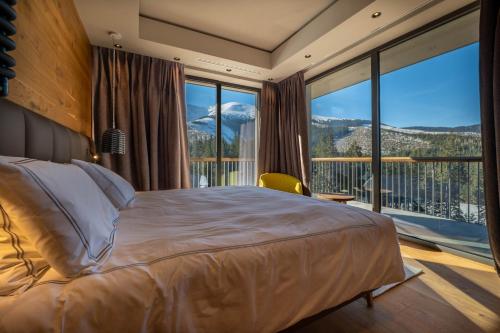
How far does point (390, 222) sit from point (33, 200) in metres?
1.66

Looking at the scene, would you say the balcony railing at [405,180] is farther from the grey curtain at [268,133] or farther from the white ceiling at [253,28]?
the white ceiling at [253,28]

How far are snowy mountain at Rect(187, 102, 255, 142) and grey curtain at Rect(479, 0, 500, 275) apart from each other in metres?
3.37

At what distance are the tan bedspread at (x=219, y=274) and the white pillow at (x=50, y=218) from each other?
62 mm

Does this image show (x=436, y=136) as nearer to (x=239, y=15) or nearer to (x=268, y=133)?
(x=268, y=133)

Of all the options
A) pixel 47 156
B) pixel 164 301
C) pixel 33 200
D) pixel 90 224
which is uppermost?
pixel 47 156

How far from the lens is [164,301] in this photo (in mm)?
702

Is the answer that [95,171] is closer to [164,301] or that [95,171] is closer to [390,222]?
[164,301]

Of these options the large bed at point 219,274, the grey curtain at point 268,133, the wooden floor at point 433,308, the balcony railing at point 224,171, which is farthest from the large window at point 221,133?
the wooden floor at point 433,308

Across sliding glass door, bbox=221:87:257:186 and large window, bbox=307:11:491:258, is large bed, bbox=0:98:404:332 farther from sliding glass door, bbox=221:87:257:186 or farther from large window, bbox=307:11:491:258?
sliding glass door, bbox=221:87:257:186

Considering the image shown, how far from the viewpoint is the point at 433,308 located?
1494 mm

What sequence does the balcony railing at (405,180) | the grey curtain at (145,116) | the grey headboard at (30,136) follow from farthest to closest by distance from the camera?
the grey curtain at (145,116) → the balcony railing at (405,180) → the grey headboard at (30,136)

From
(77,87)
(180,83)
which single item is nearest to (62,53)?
(77,87)

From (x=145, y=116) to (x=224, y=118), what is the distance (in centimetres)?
146

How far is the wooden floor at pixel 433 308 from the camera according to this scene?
4.37 feet
